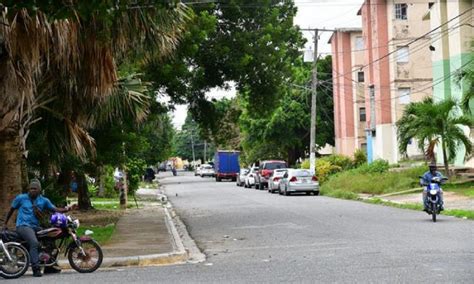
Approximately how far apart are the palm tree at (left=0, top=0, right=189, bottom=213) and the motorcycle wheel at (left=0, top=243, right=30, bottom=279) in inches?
112

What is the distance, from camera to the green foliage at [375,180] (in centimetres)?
3144

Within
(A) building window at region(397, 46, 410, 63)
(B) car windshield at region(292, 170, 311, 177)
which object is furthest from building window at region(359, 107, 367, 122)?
(B) car windshield at region(292, 170, 311, 177)

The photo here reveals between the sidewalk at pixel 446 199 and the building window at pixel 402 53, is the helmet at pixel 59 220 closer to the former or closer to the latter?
the sidewalk at pixel 446 199

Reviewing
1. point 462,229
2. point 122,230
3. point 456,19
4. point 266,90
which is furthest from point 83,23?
point 456,19

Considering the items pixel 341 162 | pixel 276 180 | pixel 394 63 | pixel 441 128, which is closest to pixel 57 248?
pixel 441 128

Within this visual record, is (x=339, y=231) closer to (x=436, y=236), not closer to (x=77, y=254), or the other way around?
(x=436, y=236)

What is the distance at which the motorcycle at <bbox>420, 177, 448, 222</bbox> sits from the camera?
17672mm

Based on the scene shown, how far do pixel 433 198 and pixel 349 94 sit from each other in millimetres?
41392

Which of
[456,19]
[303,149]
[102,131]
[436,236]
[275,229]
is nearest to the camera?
[436,236]

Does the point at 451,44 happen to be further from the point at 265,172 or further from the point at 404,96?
Answer: the point at 265,172

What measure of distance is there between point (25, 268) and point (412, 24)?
134 ft

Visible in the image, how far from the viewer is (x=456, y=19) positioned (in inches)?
1390

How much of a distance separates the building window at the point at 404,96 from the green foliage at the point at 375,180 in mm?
11798

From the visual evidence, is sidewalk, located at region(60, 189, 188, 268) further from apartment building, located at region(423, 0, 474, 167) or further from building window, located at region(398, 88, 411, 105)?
building window, located at region(398, 88, 411, 105)
